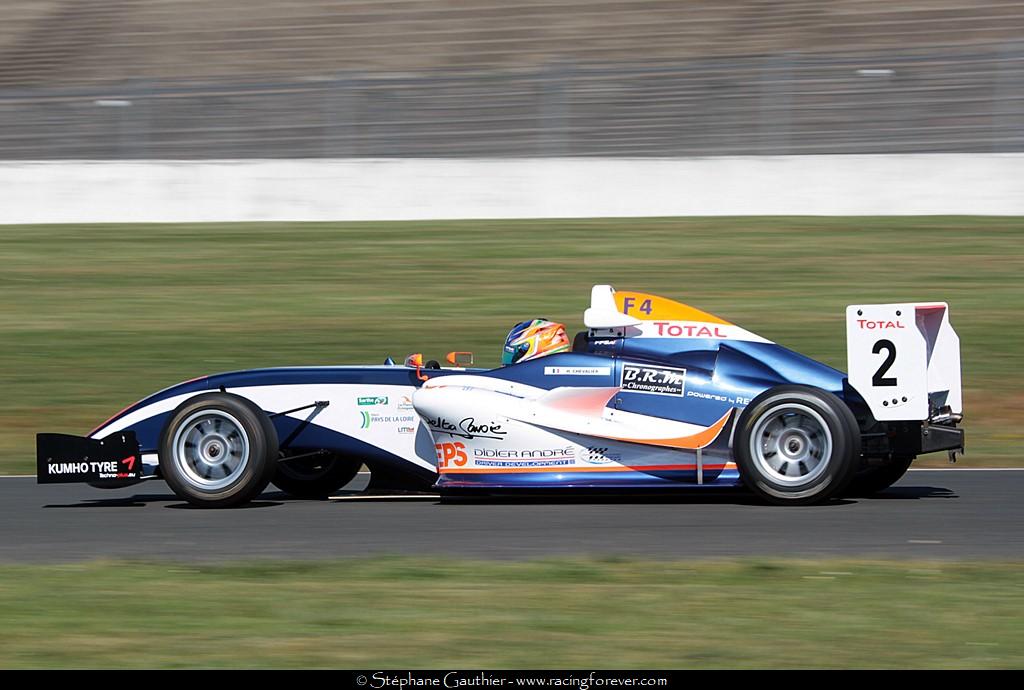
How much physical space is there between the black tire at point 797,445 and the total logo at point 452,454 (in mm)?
1502

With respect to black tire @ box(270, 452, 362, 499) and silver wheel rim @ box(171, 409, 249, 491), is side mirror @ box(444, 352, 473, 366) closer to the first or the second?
black tire @ box(270, 452, 362, 499)

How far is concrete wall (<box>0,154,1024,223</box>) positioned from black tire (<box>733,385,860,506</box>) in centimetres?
1073

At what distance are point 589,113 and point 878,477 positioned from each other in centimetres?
1213

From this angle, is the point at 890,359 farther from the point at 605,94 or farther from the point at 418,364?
the point at 605,94

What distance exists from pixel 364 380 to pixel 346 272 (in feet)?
29.7

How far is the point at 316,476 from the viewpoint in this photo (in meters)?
9.52

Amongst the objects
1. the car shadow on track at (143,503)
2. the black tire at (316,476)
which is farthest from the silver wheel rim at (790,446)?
the car shadow on track at (143,503)

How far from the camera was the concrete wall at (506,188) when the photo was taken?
18.4m

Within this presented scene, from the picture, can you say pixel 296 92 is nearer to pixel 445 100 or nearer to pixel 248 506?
pixel 445 100

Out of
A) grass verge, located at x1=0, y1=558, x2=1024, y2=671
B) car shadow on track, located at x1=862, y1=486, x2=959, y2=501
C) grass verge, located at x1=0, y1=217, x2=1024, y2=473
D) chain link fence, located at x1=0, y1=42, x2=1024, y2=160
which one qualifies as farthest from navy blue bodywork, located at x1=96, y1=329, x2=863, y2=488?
chain link fence, located at x1=0, y1=42, x2=1024, y2=160

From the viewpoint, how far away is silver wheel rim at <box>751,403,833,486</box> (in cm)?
823
